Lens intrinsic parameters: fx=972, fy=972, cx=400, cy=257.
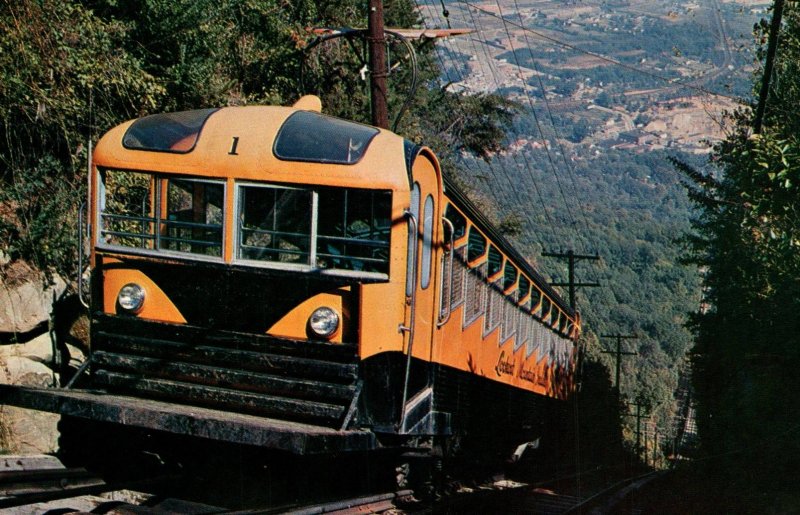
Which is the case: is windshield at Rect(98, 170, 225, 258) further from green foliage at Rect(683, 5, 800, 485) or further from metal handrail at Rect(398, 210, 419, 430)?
green foliage at Rect(683, 5, 800, 485)

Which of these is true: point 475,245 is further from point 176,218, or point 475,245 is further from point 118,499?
point 118,499

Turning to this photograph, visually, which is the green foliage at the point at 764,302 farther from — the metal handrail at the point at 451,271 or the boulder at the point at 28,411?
the boulder at the point at 28,411

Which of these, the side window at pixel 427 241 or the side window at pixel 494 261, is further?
the side window at pixel 494 261

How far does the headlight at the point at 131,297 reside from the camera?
7.93 metres

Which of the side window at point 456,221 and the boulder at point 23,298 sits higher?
the side window at point 456,221

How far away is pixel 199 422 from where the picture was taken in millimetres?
7070

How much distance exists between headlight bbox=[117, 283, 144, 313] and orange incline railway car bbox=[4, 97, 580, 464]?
0.04 feet

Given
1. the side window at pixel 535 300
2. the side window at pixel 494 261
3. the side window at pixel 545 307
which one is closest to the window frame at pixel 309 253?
the side window at pixel 494 261

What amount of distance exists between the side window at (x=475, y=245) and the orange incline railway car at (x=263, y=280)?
1.43 meters

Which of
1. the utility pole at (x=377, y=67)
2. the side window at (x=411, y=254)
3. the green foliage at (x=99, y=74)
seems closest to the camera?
the side window at (x=411, y=254)

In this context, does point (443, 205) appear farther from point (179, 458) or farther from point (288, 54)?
point (288, 54)

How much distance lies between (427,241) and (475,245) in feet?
6.34

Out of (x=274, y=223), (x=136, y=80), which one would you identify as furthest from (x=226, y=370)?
(x=136, y=80)

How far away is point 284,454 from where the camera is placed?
813 centimetres
